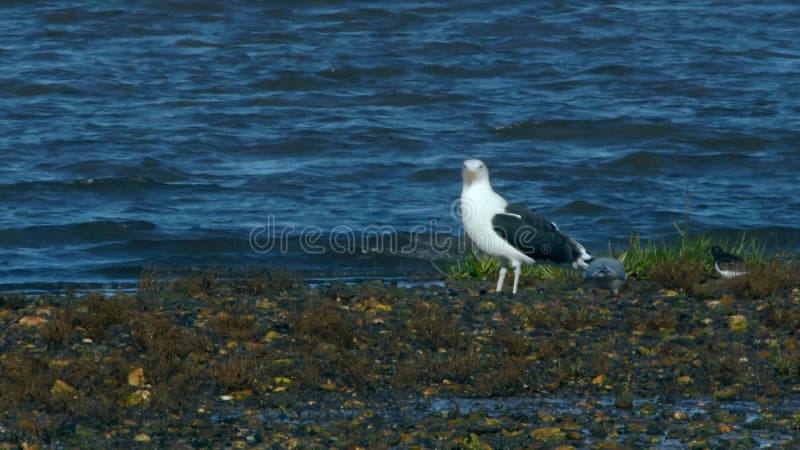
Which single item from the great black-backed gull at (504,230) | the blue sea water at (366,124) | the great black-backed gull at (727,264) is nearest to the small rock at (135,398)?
the great black-backed gull at (504,230)

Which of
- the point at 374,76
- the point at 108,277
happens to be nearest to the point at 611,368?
the point at 108,277

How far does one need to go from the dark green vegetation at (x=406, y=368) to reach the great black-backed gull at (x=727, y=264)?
1.48 ft

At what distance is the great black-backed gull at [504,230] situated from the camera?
1213 cm

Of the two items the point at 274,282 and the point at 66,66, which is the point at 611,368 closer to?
the point at 274,282

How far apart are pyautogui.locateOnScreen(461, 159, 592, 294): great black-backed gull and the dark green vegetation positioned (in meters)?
Answer: 0.42

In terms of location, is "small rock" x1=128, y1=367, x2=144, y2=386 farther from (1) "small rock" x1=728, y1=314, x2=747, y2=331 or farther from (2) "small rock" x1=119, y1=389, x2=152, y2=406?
(1) "small rock" x1=728, y1=314, x2=747, y2=331

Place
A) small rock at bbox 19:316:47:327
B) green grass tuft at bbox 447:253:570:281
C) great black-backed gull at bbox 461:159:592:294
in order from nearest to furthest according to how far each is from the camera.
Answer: small rock at bbox 19:316:47:327, great black-backed gull at bbox 461:159:592:294, green grass tuft at bbox 447:253:570:281

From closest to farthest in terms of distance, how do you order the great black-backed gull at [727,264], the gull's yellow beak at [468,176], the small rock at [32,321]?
the small rock at [32,321], the gull's yellow beak at [468,176], the great black-backed gull at [727,264]

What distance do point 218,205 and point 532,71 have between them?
11.0 m

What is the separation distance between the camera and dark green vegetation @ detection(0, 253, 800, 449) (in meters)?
8.17

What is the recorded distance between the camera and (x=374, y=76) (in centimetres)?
2839

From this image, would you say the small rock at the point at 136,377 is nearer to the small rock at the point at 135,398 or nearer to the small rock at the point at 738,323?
the small rock at the point at 135,398

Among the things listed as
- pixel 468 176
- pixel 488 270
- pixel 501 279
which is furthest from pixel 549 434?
pixel 488 270

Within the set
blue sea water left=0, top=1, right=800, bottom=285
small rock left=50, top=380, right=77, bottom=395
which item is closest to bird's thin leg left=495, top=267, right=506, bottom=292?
blue sea water left=0, top=1, right=800, bottom=285
